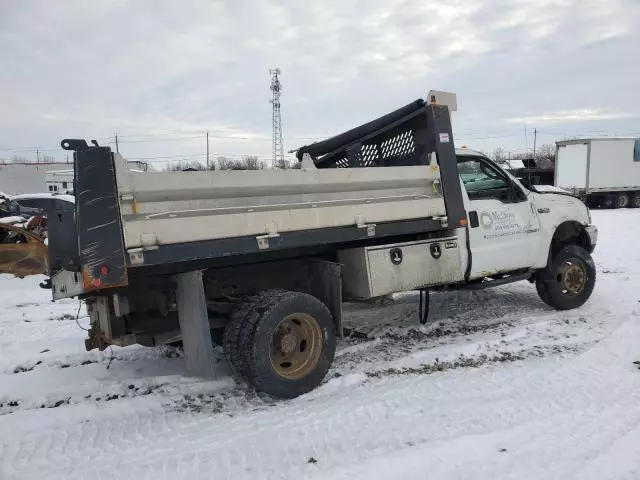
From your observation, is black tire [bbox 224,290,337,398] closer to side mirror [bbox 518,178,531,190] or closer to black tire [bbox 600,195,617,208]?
side mirror [bbox 518,178,531,190]

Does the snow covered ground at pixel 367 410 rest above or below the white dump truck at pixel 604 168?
below

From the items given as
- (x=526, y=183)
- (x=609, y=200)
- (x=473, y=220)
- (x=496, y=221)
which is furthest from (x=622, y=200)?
(x=473, y=220)

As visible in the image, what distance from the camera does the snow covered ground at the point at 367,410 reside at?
3.21m

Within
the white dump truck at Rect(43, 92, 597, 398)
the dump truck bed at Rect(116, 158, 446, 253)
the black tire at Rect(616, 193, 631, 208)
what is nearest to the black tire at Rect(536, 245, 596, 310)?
the white dump truck at Rect(43, 92, 597, 398)

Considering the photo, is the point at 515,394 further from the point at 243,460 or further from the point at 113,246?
the point at 113,246

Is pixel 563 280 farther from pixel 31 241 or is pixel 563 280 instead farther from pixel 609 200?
pixel 609 200

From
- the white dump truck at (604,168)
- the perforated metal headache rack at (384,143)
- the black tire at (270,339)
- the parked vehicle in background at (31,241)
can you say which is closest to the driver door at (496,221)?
the perforated metal headache rack at (384,143)

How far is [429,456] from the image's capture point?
10.7ft

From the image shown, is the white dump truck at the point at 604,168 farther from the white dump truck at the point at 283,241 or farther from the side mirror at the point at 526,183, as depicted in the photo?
the white dump truck at the point at 283,241

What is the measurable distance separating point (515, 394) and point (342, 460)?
1.70m

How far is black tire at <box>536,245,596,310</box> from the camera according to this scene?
668 centimetres

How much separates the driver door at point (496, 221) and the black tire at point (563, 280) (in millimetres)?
492

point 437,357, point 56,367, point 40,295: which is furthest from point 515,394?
point 40,295

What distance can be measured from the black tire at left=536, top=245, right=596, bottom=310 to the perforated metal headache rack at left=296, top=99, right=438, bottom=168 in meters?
2.46
